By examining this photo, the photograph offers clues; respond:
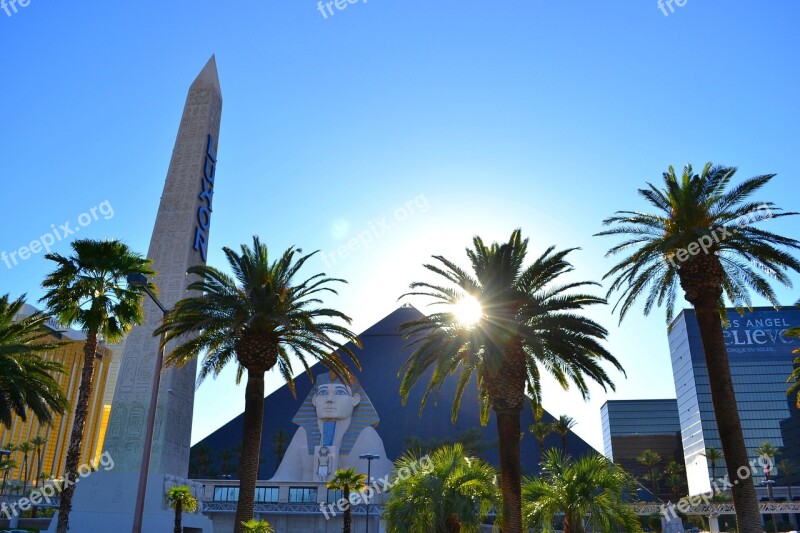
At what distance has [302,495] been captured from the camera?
171ft

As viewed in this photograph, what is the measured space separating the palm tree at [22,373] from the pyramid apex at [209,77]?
47.4 feet

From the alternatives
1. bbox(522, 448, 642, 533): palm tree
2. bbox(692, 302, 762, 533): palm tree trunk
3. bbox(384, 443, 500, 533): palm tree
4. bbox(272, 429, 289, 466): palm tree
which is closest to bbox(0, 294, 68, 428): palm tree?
bbox(384, 443, 500, 533): palm tree

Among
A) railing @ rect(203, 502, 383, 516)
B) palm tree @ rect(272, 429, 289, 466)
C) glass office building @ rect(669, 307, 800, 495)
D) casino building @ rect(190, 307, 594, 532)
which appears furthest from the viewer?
glass office building @ rect(669, 307, 800, 495)

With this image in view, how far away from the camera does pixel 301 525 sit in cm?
5103

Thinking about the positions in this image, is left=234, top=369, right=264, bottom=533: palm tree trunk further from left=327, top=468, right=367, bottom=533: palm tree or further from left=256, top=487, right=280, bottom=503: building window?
left=256, top=487, right=280, bottom=503: building window

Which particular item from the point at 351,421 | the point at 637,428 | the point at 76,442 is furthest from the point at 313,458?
the point at 637,428

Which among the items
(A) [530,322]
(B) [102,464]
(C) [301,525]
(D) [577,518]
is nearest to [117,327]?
(B) [102,464]

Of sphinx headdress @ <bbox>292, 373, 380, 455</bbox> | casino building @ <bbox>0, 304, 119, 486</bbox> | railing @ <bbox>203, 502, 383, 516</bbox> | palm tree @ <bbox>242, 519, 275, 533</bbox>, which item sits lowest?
palm tree @ <bbox>242, 519, 275, 533</bbox>

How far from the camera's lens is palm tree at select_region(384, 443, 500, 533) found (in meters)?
18.4

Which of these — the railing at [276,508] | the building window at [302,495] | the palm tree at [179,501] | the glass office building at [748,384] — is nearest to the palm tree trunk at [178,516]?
the palm tree at [179,501]

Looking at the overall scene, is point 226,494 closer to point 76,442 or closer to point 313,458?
point 313,458

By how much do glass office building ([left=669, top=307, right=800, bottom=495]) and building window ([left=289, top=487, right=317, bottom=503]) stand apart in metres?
98.0

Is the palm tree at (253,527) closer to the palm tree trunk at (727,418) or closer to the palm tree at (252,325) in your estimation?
the palm tree at (252,325)

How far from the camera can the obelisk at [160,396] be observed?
28.4m
